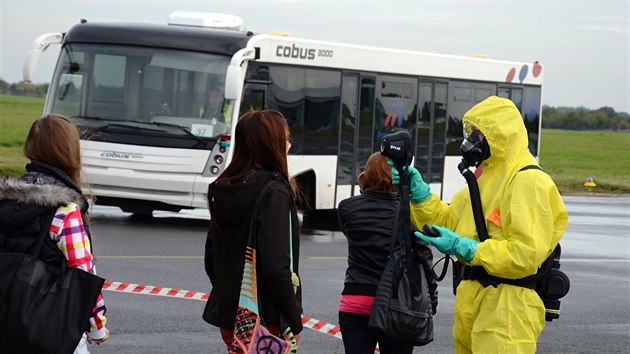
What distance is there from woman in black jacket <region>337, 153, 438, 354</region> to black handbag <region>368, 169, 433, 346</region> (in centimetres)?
36

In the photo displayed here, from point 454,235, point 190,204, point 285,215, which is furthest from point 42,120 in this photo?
point 190,204

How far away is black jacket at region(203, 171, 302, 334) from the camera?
4.89m

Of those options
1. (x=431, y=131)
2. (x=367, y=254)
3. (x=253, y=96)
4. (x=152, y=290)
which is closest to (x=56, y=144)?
(x=367, y=254)

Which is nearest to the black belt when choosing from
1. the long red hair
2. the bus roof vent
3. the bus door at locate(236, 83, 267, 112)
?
the long red hair

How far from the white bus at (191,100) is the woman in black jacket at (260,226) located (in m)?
9.86

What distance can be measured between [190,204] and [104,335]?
10723mm

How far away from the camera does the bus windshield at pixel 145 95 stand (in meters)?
→ 15.7

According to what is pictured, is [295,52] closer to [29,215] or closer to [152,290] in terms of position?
[152,290]

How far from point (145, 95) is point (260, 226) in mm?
11225

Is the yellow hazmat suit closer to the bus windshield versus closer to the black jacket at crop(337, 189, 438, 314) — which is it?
the black jacket at crop(337, 189, 438, 314)

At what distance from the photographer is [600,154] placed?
5769cm

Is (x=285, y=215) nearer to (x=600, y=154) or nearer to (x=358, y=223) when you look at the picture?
(x=358, y=223)

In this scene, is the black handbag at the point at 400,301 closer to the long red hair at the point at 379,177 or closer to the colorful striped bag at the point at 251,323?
the colorful striped bag at the point at 251,323

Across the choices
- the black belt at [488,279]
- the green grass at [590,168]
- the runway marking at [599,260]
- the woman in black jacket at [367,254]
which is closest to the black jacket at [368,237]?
the woman in black jacket at [367,254]
